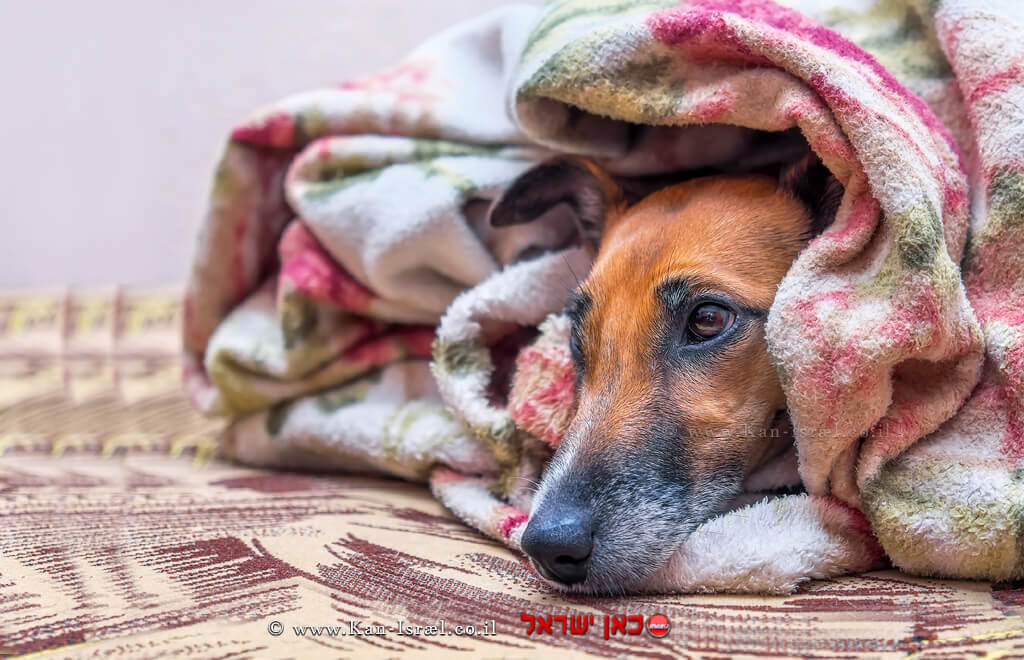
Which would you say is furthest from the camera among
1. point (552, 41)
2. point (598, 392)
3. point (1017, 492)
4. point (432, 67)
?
point (432, 67)

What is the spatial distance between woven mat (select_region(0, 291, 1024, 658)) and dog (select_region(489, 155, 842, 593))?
85mm

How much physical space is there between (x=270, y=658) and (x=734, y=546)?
55cm

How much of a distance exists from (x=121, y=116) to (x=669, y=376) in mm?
2567

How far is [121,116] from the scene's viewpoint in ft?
10.1

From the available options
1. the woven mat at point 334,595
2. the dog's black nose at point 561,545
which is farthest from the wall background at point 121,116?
the dog's black nose at point 561,545

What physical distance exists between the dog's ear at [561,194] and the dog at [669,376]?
0.51 feet

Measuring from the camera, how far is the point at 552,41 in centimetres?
142

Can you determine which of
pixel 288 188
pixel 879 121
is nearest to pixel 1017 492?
pixel 879 121

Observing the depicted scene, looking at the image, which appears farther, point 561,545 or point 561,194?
point 561,194

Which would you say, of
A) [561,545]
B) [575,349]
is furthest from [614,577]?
[575,349]

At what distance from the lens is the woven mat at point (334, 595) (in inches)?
34.0

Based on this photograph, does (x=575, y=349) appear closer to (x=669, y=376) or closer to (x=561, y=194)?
(x=669, y=376)

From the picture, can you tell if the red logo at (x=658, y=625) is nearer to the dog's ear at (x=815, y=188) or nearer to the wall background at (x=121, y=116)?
the dog's ear at (x=815, y=188)

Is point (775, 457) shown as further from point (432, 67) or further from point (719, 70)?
point (432, 67)
